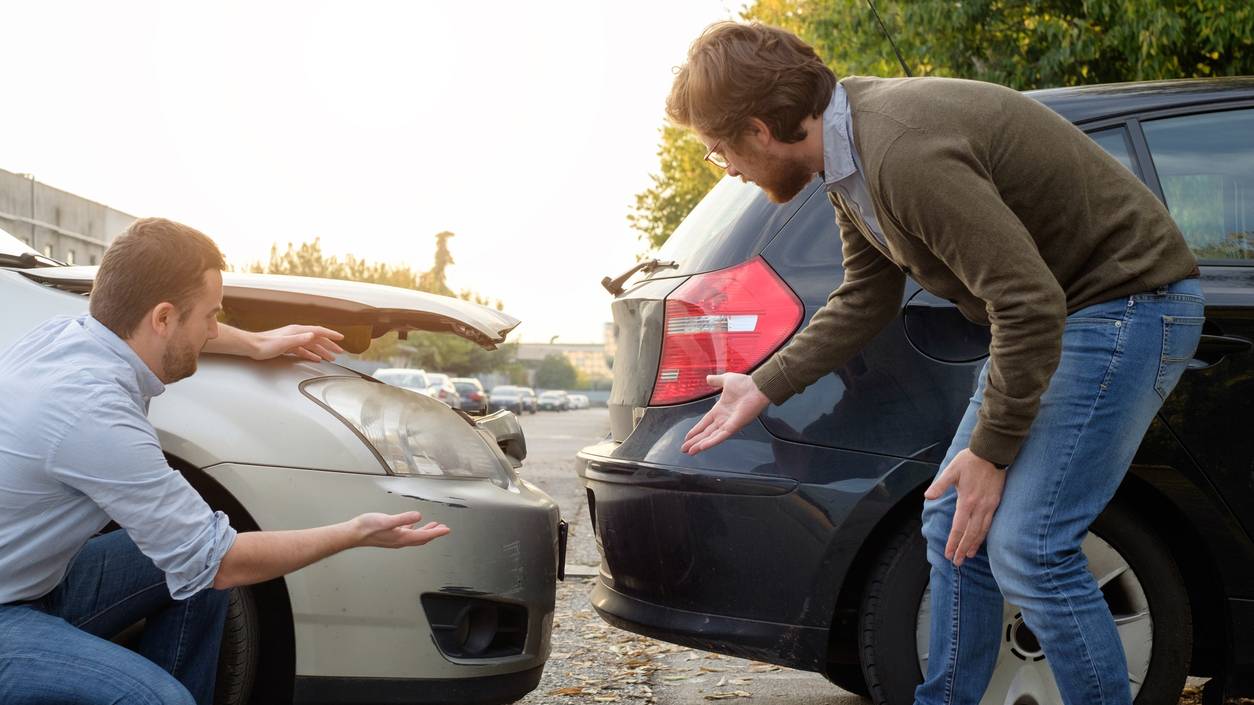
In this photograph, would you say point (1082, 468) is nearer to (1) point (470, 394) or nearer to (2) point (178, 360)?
(2) point (178, 360)

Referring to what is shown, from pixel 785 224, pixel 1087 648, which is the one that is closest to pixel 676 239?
pixel 785 224

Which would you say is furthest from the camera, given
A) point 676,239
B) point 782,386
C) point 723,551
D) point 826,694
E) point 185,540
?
point 826,694

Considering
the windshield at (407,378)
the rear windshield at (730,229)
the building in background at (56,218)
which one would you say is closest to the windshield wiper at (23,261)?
the rear windshield at (730,229)

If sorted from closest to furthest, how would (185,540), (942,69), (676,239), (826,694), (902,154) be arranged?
(902,154) < (185,540) < (676,239) < (826,694) < (942,69)

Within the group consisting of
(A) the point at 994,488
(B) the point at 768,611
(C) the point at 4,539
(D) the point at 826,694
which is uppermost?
(A) the point at 994,488

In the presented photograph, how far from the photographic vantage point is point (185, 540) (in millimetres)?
2111

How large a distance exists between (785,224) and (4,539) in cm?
176

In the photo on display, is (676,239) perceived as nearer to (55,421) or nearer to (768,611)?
(768,611)

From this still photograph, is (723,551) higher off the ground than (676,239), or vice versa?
(676,239)

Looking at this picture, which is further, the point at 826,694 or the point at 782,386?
the point at 826,694

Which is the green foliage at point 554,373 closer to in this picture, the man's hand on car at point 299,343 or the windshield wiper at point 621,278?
the windshield wiper at point 621,278

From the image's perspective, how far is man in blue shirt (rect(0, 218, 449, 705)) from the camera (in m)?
2.07

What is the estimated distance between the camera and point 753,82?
83.0 inches

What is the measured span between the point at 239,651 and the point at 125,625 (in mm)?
252
